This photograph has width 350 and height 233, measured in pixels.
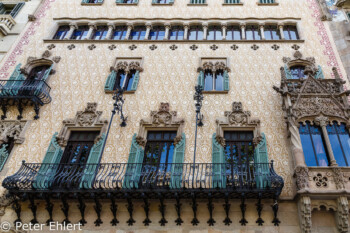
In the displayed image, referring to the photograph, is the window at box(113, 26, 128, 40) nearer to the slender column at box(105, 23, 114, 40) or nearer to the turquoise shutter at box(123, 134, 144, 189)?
the slender column at box(105, 23, 114, 40)

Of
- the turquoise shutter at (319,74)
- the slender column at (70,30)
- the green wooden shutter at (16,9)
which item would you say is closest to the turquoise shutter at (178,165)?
the turquoise shutter at (319,74)

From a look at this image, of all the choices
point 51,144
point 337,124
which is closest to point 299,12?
point 337,124

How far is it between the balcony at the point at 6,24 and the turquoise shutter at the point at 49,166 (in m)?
7.80

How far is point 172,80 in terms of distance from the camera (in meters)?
12.0

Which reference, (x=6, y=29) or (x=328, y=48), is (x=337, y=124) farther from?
(x=6, y=29)

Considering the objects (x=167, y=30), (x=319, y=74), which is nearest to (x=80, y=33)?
Answer: (x=167, y=30)

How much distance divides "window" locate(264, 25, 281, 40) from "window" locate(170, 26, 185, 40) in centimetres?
438

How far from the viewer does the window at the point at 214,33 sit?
46.2 ft

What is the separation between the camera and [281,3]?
15.2m

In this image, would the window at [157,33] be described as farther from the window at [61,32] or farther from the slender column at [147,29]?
the window at [61,32]

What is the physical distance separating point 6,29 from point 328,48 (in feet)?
53.6

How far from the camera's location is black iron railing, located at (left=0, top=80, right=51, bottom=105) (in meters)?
11.0

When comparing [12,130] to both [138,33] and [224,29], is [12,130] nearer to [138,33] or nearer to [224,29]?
[138,33]

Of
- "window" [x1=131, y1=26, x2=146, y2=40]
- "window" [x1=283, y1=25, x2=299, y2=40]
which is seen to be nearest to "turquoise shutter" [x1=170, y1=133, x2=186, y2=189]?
"window" [x1=131, y1=26, x2=146, y2=40]
